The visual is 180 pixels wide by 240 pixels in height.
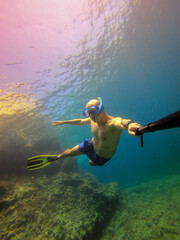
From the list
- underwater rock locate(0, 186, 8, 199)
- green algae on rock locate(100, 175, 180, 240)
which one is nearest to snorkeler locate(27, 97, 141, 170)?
green algae on rock locate(100, 175, 180, 240)

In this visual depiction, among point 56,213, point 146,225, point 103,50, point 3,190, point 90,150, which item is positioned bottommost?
point 146,225

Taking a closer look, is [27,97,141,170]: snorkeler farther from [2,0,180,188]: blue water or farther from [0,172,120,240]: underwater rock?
[2,0,180,188]: blue water

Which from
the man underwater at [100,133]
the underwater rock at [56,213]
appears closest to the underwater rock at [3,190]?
the underwater rock at [56,213]

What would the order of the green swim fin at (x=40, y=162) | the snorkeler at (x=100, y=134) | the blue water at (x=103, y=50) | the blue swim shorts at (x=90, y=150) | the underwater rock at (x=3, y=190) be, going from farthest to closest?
the blue water at (x=103, y=50), the underwater rock at (x=3, y=190), the green swim fin at (x=40, y=162), the blue swim shorts at (x=90, y=150), the snorkeler at (x=100, y=134)

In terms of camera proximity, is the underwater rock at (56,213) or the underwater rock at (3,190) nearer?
the underwater rock at (56,213)

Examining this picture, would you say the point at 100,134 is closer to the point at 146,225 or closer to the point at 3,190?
the point at 146,225

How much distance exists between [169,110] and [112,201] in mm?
114516

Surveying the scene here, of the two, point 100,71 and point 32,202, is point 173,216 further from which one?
point 100,71

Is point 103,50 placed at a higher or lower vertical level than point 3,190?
higher

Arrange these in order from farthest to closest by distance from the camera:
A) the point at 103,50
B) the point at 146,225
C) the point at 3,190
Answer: the point at 103,50 → the point at 3,190 → the point at 146,225

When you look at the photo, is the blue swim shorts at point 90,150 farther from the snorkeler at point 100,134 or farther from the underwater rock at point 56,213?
the underwater rock at point 56,213

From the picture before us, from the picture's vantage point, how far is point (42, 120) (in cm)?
2162

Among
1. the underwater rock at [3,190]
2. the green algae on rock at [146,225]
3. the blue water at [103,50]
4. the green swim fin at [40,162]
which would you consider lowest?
the green algae on rock at [146,225]

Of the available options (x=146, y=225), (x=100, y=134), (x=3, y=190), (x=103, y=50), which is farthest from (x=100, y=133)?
(x=103, y=50)
